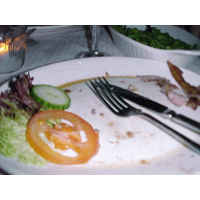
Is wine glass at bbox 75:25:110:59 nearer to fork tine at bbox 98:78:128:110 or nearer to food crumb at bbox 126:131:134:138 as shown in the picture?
fork tine at bbox 98:78:128:110

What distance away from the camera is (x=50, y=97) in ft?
2.86

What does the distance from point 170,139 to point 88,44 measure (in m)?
1.14

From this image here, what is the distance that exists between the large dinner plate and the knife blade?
45mm

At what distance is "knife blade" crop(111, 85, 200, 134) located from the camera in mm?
775

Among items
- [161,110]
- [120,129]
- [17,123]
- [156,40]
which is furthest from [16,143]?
[156,40]

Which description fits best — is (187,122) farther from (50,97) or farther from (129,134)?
(50,97)

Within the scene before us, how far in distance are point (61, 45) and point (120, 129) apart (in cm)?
102

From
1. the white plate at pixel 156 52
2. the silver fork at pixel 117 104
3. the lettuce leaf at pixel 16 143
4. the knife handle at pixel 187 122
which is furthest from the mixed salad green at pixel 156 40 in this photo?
the lettuce leaf at pixel 16 143

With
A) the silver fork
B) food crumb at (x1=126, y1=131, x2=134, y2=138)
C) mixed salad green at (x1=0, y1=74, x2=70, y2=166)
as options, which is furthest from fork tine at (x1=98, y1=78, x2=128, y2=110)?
mixed salad green at (x1=0, y1=74, x2=70, y2=166)

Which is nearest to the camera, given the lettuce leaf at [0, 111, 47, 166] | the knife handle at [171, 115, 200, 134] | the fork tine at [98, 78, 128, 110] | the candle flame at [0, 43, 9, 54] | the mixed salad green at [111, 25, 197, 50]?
the lettuce leaf at [0, 111, 47, 166]

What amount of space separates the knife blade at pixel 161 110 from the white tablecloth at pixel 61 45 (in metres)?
0.60

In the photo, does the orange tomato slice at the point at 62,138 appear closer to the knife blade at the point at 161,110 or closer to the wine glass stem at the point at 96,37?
the knife blade at the point at 161,110
